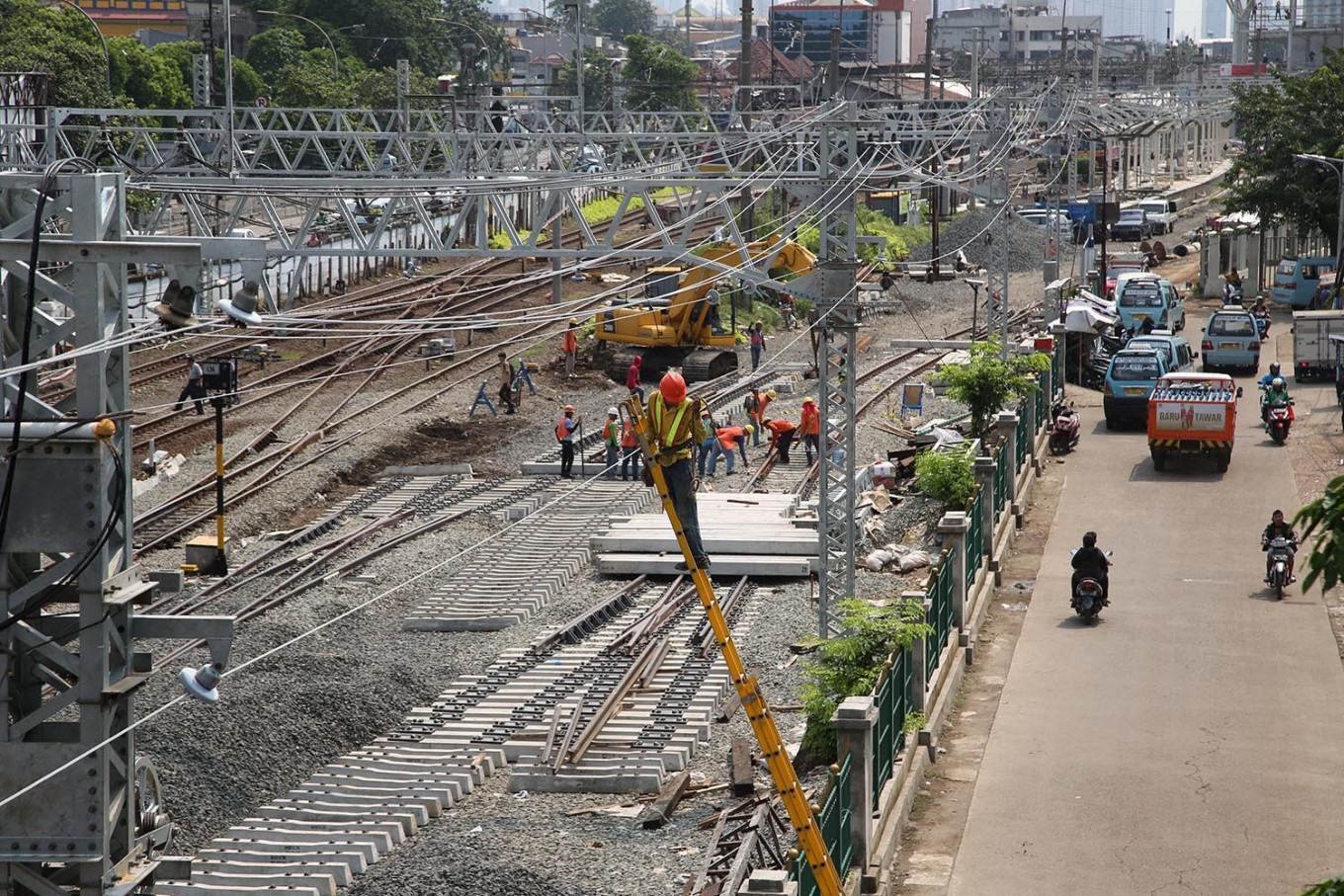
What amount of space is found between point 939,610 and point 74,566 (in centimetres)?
1164

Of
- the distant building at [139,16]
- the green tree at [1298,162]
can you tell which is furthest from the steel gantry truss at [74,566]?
the distant building at [139,16]

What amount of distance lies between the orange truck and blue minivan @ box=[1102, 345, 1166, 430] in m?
3.38

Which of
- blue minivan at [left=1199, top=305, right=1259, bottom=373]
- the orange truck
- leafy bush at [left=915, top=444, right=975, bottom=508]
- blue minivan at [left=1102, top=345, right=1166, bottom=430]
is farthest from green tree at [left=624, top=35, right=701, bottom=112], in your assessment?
leafy bush at [left=915, top=444, right=975, bottom=508]

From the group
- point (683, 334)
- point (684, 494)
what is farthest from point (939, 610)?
point (683, 334)

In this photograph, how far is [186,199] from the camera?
2942cm

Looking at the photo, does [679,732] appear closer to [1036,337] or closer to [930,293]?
[1036,337]

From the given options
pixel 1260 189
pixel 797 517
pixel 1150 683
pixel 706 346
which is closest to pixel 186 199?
pixel 797 517

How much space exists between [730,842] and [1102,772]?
146 inches

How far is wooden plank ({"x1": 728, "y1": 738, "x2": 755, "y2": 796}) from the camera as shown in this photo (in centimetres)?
1594

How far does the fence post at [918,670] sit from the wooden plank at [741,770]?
5.31ft

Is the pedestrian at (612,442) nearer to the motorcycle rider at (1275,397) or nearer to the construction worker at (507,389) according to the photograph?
the construction worker at (507,389)

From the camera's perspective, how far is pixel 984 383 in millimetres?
28875

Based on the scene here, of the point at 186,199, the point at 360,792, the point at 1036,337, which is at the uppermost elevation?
the point at 186,199

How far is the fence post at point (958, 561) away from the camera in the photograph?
19422 millimetres
